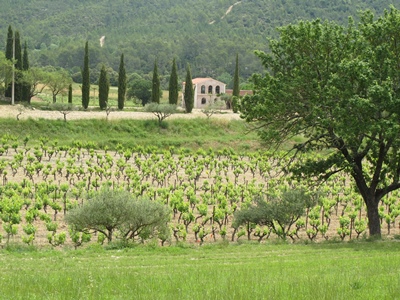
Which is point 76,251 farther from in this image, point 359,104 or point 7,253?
point 359,104

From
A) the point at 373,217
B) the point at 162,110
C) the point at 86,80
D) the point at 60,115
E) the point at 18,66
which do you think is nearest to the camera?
the point at 373,217

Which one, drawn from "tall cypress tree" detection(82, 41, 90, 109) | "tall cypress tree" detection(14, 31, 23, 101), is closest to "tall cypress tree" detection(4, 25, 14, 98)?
"tall cypress tree" detection(14, 31, 23, 101)

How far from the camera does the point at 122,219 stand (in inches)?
773

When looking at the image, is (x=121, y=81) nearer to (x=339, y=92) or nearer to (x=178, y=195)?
(x=178, y=195)

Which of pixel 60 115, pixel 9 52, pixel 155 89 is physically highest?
pixel 9 52

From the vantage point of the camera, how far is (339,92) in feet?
62.3

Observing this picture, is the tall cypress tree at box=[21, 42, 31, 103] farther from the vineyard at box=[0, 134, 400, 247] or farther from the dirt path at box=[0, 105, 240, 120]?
the vineyard at box=[0, 134, 400, 247]

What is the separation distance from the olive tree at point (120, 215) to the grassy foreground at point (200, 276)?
7.29ft

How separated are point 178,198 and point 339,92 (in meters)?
9.71

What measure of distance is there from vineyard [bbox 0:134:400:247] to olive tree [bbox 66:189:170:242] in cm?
53

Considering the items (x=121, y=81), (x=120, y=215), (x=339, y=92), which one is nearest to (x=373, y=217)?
(x=339, y=92)

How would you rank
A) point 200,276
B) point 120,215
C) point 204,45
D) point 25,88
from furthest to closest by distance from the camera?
point 204,45
point 25,88
point 120,215
point 200,276

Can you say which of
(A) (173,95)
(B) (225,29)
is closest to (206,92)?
(A) (173,95)

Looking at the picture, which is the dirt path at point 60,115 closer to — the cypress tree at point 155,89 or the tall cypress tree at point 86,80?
the cypress tree at point 155,89
